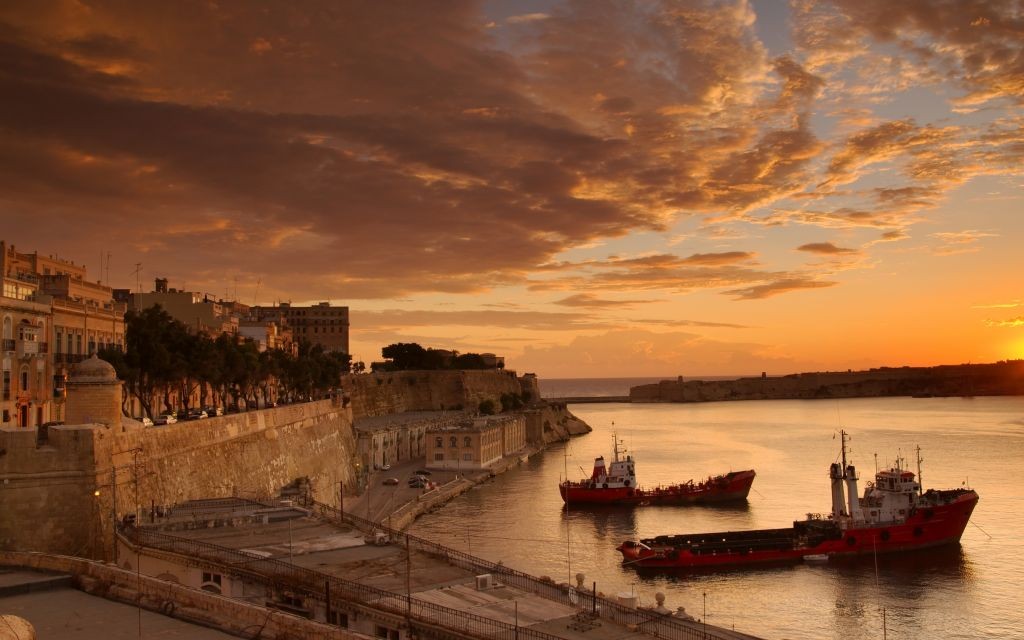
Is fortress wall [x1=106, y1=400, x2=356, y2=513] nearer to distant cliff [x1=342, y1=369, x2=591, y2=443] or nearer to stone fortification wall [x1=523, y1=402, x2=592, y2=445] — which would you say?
stone fortification wall [x1=523, y1=402, x2=592, y2=445]

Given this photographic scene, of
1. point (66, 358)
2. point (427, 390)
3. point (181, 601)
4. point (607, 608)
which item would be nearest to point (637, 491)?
point (66, 358)

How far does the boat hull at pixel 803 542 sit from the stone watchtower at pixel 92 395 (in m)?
28.3

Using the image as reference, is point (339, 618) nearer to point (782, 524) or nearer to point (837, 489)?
point (837, 489)

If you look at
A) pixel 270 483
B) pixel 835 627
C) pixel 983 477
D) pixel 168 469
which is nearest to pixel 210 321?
pixel 270 483

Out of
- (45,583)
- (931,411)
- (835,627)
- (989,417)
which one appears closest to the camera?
(45,583)

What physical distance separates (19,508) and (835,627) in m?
31.0

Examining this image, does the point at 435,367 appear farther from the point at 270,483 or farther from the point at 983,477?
the point at 270,483

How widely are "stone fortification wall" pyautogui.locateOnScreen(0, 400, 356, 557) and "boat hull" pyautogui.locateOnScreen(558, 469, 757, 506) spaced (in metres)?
29.4

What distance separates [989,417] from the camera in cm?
16925

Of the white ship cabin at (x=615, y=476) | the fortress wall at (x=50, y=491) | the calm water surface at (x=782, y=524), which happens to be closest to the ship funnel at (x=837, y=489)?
the calm water surface at (x=782, y=524)

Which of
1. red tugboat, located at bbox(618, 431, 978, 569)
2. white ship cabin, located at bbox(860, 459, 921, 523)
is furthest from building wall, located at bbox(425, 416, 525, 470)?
white ship cabin, located at bbox(860, 459, 921, 523)

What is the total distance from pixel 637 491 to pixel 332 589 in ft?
165

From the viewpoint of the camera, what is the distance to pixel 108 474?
28.0 meters

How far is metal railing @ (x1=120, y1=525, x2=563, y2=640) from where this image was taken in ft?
65.4
